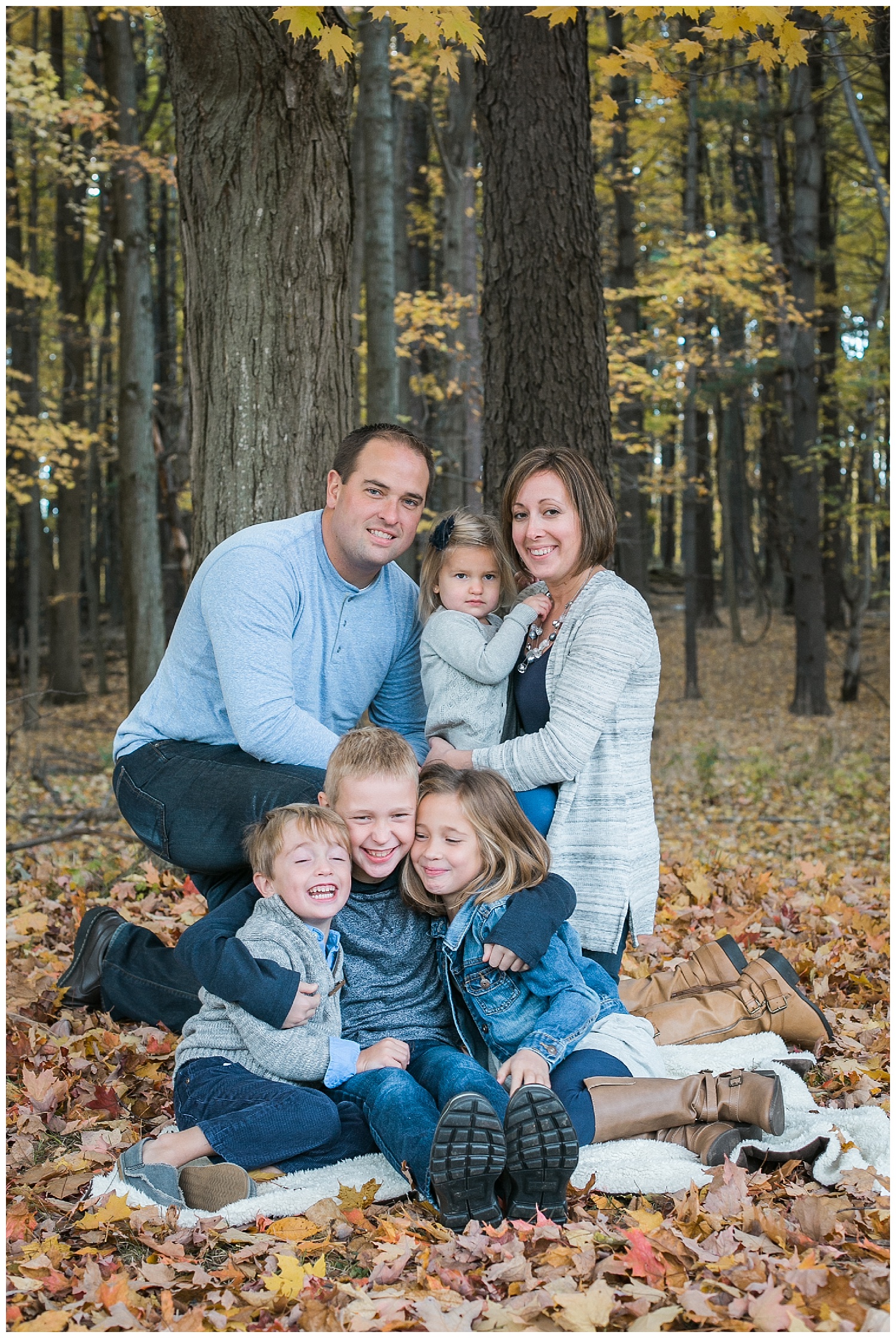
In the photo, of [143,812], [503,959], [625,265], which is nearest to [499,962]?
[503,959]

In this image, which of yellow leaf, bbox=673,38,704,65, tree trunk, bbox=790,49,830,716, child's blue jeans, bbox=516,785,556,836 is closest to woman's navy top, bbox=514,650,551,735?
child's blue jeans, bbox=516,785,556,836

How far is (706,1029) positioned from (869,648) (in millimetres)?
16998

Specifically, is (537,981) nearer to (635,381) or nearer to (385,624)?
(385,624)

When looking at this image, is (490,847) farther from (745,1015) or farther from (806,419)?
(806,419)

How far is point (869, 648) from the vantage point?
19344 mm

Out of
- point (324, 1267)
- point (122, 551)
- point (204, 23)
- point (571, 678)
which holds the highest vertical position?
point (204, 23)

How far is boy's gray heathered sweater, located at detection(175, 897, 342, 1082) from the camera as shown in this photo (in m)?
3.01

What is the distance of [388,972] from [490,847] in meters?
0.49

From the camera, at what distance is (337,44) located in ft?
14.0

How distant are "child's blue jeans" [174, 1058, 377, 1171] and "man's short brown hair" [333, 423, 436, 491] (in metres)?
2.00

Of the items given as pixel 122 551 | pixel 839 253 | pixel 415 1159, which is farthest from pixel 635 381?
pixel 415 1159

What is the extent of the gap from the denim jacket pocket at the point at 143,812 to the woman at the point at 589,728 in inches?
37.8

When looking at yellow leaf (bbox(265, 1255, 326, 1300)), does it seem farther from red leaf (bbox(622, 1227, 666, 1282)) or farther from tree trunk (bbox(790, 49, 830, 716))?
tree trunk (bbox(790, 49, 830, 716))

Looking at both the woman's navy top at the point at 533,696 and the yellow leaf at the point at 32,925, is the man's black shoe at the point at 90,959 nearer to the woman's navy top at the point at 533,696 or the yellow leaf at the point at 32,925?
the yellow leaf at the point at 32,925
